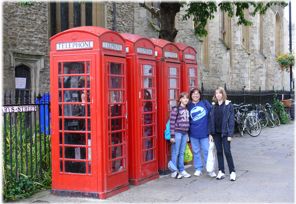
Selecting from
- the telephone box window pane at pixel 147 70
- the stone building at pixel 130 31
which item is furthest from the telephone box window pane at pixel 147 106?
the stone building at pixel 130 31

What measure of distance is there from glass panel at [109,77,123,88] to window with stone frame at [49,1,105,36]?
39.1 ft

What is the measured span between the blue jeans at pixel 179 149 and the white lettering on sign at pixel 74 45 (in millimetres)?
2685

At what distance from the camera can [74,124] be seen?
284 inches

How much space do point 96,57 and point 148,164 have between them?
2.50 m

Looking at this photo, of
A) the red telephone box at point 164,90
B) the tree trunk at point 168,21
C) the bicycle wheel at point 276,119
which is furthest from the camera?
the bicycle wheel at point 276,119

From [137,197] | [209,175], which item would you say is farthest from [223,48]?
[137,197]

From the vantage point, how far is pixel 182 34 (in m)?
27.1

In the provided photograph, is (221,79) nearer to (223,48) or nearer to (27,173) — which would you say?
(223,48)

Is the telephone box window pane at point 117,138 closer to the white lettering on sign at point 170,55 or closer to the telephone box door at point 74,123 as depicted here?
the telephone box door at point 74,123

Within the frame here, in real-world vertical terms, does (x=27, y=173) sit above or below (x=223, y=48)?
below

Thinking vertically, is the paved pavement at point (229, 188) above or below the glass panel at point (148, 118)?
below

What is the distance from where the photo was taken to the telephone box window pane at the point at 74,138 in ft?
23.5

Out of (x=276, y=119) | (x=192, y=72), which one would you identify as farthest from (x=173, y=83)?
(x=276, y=119)

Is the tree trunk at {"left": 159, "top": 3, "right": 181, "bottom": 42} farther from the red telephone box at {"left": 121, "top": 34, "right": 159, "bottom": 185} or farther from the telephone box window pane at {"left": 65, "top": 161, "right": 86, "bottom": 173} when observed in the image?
the telephone box window pane at {"left": 65, "top": 161, "right": 86, "bottom": 173}
